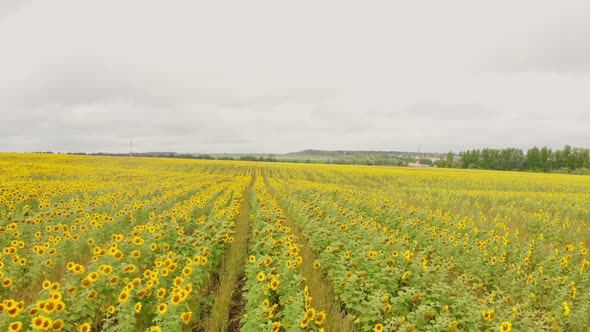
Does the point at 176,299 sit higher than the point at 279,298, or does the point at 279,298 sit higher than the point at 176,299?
the point at 176,299

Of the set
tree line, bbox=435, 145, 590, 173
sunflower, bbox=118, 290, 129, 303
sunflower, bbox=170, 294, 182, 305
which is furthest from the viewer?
tree line, bbox=435, 145, 590, 173

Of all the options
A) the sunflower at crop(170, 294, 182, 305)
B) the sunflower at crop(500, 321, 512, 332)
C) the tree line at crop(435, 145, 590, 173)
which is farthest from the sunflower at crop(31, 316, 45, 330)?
the tree line at crop(435, 145, 590, 173)

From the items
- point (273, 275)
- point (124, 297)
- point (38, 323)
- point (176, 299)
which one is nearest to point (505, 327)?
point (273, 275)

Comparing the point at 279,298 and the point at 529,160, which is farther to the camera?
the point at 529,160

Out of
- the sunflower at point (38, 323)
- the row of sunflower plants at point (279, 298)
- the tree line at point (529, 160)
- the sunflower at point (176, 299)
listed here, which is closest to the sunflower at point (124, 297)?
the sunflower at point (176, 299)

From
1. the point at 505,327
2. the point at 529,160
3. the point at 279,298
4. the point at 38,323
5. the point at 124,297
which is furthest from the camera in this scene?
the point at 529,160

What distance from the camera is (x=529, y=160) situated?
105 meters

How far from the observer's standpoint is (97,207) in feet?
32.2

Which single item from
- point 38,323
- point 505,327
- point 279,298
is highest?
point 38,323

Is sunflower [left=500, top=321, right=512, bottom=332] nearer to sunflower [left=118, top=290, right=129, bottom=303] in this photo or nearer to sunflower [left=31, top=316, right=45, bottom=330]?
sunflower [left=118, top=290, right=129, bottom=303]

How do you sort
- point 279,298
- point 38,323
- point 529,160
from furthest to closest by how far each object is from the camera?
point 529,160, point 279,298, point 38,323

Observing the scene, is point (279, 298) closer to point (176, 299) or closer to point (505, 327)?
point (176, 299)

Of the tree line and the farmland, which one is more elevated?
the tree line

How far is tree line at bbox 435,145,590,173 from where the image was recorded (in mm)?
101000
